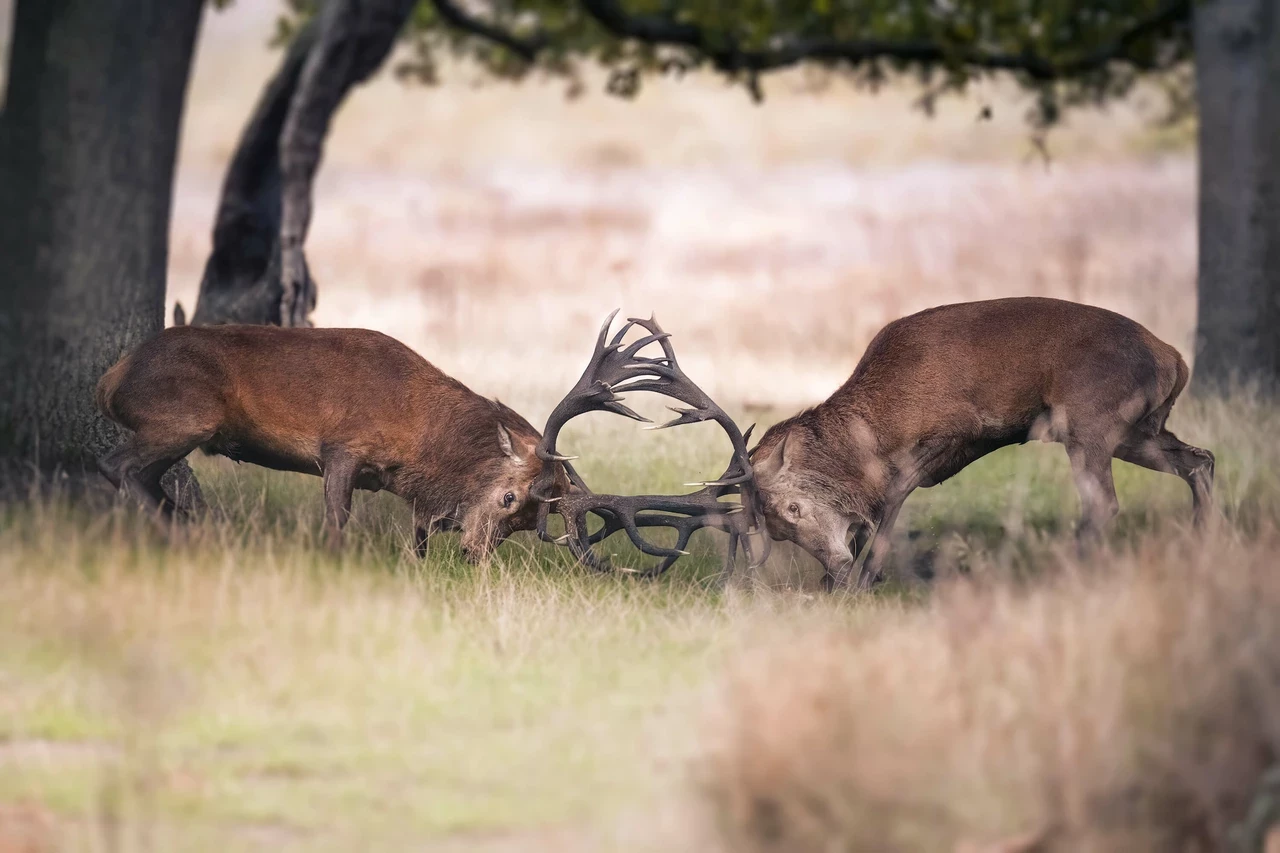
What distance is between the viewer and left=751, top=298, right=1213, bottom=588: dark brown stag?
8070mm

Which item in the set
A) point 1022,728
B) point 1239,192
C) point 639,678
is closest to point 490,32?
point 1239,192

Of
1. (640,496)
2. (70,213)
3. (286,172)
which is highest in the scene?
(286,172)

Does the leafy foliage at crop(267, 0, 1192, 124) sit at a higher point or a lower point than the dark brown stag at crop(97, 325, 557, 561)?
higher

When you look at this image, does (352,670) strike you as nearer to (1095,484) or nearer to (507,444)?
(507,444)

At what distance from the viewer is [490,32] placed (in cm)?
1505

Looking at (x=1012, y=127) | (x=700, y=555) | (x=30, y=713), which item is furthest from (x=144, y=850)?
(x=1012, y=127)

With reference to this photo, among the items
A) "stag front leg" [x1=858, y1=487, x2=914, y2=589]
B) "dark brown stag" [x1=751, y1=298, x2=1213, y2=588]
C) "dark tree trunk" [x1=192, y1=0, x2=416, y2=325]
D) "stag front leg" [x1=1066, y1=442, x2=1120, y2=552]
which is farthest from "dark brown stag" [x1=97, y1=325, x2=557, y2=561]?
"dark tree trunk" [x1=192, y1=0, x2=416, y2=325]

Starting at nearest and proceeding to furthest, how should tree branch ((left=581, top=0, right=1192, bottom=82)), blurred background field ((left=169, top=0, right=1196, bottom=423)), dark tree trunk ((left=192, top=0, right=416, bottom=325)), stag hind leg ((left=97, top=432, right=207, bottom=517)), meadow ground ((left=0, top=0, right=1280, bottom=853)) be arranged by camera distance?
meadow ground ((left=0, top=0, right=1280, bottom=853))
stag hind leg ((left=97, top=432, right=207, bottom=517))
dark tree trunk ((left=192, top=0, right=416, bottom=325))
tree branch ((left=581, top=0, right=1192, bottom=82))
blurred background field ((left=169, top=0, right=1196, bottom=423))

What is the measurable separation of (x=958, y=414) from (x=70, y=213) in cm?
453

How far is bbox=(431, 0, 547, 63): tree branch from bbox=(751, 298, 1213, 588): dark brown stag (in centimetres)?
747

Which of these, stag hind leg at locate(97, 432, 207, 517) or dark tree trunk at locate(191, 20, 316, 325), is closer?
stag hind leg at locate(97, 432, 207, 517)

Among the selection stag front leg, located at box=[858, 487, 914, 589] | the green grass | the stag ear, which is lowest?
the green grass

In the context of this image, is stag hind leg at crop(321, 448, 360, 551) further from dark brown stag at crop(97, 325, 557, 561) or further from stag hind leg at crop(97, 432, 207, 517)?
stag hind leg at crop(97, 432, 207, 517)

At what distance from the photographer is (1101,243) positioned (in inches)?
1156
